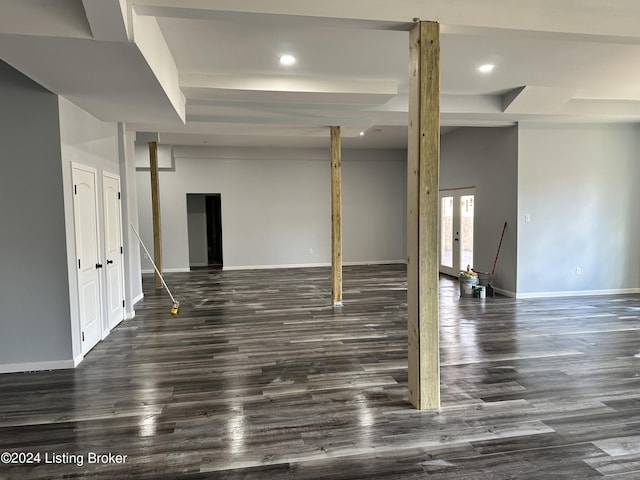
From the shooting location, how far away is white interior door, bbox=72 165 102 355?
13.4 ft

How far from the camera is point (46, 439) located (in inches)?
103

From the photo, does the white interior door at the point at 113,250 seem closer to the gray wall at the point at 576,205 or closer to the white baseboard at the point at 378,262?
the gray wall at the point at 576,205

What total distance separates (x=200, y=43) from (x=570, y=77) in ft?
14.1

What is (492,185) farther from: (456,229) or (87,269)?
(87,269)

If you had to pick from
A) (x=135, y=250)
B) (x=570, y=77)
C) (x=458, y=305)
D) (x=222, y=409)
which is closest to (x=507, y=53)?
(x=570, y=77)

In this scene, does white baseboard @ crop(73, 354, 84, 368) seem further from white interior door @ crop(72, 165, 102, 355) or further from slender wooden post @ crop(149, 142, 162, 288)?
slender wooden post @ crop(149, 142, 162, 288)

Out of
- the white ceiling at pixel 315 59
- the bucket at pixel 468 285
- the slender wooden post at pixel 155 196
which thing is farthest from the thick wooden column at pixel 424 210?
the slender wooden post at pixel 155 196

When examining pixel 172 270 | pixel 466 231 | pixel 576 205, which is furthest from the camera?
pixel 172 270

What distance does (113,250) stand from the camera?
5.23 meters

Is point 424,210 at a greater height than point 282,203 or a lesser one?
lesser

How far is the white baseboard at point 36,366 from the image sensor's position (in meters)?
3.72

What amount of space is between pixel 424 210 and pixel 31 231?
3.55 metres

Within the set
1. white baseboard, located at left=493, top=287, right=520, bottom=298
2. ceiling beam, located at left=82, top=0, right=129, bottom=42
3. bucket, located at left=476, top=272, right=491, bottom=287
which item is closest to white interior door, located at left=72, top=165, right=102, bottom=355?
ceiling beam, located at left=82, top=0, right=129, bottom=42

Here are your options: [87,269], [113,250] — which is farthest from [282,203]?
[87,269]
